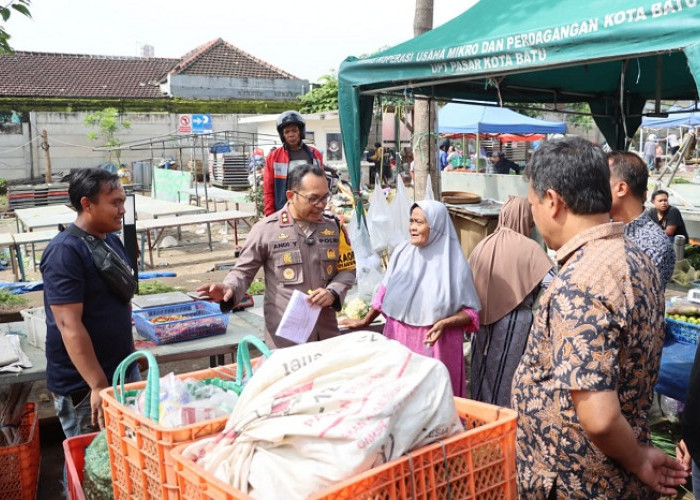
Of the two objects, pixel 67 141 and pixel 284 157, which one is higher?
pixel 67 141

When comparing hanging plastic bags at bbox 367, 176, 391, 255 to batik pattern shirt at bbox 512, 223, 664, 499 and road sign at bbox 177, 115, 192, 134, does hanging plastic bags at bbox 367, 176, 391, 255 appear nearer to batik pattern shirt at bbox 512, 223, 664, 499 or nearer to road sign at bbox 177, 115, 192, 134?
batik pattern shirt at bbox 512, 223, 664, 499

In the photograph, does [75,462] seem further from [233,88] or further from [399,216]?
[233,88]

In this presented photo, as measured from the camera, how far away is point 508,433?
1.65m

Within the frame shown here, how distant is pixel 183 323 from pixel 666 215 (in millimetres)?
8141

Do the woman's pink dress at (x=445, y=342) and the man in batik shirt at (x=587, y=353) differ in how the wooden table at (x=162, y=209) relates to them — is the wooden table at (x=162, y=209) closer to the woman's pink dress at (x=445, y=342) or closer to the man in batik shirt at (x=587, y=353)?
the woman's pink dress at (x=445, y=342)

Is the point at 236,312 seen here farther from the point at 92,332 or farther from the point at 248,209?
the point at 248,209

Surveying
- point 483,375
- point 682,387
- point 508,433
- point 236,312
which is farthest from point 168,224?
point 508,433

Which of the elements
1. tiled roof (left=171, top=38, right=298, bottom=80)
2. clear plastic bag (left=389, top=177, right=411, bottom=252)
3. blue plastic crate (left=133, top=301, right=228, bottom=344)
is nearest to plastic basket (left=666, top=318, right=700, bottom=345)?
blue plastic crate (left=133, top=301, right=228, bottom=344)

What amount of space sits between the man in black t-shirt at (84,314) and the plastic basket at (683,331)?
9.67 feet

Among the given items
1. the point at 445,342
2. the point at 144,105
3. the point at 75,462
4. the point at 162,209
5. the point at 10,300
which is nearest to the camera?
the point at 75,462

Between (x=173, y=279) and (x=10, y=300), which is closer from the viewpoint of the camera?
(x=10, y=300)

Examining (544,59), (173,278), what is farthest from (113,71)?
(544,59)

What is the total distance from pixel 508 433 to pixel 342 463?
51cm

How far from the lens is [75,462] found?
2596 millimetres
